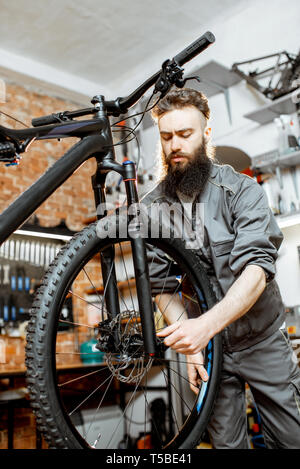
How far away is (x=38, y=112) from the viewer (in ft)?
14.6

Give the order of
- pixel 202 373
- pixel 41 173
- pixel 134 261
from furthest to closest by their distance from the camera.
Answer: pixel 41 173 → pixel 202 373 → pixel 134 261

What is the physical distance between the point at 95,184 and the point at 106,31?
3113mm

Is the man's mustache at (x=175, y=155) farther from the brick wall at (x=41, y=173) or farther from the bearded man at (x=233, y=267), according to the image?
the brick wall at (x=41, y=173)

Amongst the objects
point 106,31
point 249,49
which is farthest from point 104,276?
point 106,31

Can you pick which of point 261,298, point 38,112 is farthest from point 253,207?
point 38,112

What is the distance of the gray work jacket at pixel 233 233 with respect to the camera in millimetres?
1044

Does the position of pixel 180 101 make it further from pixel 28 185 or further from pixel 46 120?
pixel 28 185

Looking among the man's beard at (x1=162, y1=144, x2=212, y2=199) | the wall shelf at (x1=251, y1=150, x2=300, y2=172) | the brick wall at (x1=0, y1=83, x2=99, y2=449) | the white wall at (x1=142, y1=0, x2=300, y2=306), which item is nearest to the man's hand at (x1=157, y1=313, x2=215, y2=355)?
the man's beard at (x1=162, y1=144, x2=212, y2=199)

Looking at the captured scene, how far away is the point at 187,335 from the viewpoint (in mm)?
797

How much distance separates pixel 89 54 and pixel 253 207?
11.4 ft

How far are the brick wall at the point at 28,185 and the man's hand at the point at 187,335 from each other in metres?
3.16

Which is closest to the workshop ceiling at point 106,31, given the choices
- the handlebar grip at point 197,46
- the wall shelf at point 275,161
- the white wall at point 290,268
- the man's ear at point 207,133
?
the wall shelf at point 275,161

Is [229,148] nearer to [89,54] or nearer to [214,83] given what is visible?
[214,83]

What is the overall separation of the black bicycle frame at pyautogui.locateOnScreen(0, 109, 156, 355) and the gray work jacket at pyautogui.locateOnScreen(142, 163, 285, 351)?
8.6 inches
